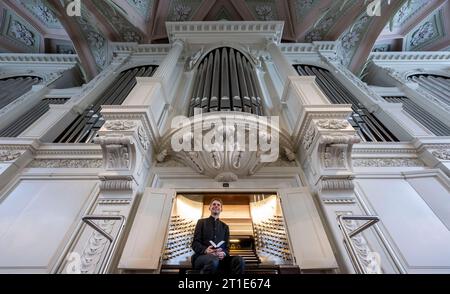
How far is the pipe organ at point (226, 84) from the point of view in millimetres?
4168

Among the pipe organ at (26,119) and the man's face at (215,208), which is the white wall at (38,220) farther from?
the pipe organ at (26,119)

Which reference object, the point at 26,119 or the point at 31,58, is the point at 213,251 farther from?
the point at 31,58

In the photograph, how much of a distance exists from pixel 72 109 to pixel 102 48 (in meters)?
3.35

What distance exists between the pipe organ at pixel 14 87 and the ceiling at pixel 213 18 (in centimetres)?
137

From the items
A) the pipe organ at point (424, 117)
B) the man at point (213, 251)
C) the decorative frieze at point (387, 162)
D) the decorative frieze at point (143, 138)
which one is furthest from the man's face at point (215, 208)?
the pipe organ at point (424, 117)

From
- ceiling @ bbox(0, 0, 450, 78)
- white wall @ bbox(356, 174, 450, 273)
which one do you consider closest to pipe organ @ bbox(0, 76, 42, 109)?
ceiling @ bbox(0, 0, 450, 78)

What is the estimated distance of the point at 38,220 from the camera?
293 centimetres

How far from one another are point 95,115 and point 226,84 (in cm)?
249

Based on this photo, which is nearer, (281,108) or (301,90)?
(301,90)

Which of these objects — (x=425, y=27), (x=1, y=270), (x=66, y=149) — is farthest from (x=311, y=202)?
(x=425, y=27)

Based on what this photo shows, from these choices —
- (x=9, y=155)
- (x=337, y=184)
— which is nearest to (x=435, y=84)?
(x=337, y=184)

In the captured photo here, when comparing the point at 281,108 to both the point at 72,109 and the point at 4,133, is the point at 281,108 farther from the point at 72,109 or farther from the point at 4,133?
the point at 4,133

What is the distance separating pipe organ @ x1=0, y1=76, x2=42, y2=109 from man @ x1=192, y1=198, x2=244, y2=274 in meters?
5.77
